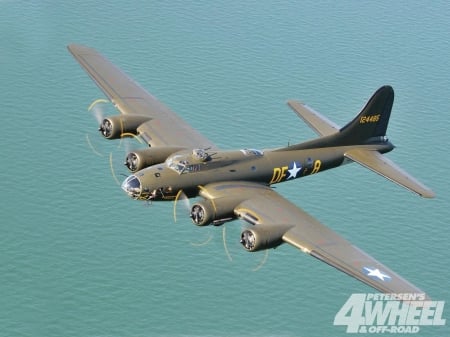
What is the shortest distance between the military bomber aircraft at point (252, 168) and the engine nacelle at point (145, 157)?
74 mm

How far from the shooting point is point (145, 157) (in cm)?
6538

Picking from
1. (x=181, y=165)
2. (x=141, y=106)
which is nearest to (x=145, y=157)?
(x=181, y=165)

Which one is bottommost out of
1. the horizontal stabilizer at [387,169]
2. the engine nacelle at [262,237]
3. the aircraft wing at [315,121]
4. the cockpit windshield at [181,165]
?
the engine nacelle at [262,237]

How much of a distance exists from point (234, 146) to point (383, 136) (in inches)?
1107

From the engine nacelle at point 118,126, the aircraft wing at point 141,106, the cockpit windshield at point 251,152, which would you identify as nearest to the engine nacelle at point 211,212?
the cockpit windshield at point 251,152

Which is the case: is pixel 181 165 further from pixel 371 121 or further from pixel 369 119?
pixel 371 121

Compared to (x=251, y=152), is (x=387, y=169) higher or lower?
higher

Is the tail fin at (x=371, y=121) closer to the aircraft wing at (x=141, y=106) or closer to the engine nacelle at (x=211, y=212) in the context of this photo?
the aircraft wing at (x=141, y=106)

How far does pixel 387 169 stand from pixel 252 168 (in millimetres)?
10603

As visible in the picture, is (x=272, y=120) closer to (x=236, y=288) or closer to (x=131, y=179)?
(x=236, y=288)

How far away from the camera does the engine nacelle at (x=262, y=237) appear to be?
58.8 metres

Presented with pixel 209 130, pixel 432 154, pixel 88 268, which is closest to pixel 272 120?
pixel 209 130

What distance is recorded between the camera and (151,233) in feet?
285

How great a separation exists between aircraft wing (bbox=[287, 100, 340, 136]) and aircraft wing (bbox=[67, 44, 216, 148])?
880 centimetres
